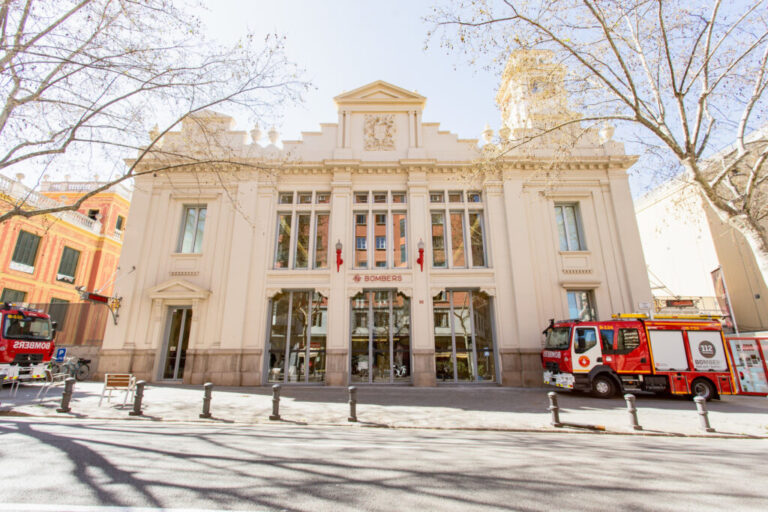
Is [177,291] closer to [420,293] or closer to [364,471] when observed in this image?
[420,293]

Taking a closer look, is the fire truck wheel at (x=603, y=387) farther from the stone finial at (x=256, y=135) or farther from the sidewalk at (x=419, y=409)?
the stone finial at (x=256, y=135)

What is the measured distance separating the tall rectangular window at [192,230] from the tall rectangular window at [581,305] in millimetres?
17498

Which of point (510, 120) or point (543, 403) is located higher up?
point (510, 120)

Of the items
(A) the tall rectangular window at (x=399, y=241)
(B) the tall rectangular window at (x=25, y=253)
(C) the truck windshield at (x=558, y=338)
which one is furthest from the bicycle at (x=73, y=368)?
(C) the truck windshield at (x=558, y=338)

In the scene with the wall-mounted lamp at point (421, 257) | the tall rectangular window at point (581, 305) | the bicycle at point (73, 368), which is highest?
the wall-mounted lamp at point (421, 257)

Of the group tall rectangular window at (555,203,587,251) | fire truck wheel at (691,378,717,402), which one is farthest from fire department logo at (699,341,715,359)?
tall rectangular window at (555,203,587,251)

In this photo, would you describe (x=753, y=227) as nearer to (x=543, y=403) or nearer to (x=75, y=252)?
(x=543, y=403)

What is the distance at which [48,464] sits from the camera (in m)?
4.74

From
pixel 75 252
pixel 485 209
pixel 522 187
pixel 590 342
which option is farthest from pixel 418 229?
pixel 75 252

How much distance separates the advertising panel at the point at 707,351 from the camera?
480 inches

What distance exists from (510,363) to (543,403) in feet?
11.8

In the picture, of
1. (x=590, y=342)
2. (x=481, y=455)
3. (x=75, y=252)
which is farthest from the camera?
(x=75, y=252)

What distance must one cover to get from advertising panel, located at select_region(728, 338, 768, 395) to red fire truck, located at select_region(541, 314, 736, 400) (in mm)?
3512

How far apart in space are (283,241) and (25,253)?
18.8 meters
